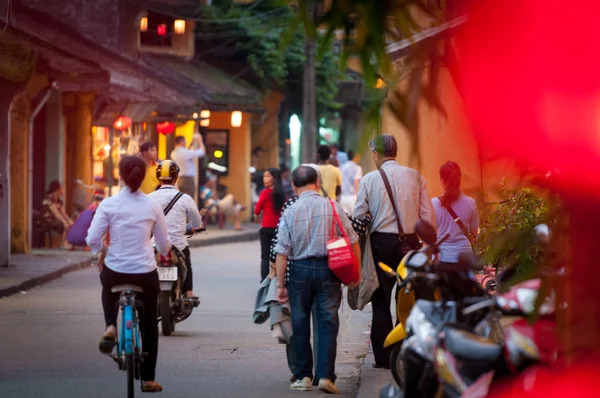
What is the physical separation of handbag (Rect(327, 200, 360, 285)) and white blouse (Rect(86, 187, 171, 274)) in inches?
49.8

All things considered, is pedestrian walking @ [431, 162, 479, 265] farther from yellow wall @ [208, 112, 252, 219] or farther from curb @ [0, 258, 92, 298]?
yellow wall @ [208, 112, 252, 219]

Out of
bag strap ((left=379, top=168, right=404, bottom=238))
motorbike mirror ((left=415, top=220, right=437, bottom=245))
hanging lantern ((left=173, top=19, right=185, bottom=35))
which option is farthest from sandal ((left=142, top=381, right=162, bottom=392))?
hanging lantern ((left=173, top=19, right=185, bottom=35))

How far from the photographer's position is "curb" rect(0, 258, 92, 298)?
734 inches

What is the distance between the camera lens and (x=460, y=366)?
6.68m

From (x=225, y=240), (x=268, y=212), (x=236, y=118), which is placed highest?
(x=236, y=118)

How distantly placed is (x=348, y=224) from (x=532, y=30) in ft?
17.0

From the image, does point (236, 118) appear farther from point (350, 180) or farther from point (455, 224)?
point (455, 224)

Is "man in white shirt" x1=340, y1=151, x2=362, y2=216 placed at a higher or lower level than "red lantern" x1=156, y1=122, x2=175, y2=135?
lower

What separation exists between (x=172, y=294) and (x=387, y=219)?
3.33 meters

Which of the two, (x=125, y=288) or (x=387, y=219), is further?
(x=387, y=219)

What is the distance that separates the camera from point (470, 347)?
6.58 m

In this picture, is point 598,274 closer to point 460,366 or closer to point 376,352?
point 460,366

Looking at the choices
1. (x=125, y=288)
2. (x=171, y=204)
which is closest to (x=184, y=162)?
(x=171, y=204)

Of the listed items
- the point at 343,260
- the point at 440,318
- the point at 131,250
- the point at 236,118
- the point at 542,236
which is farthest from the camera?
the point at 236,118
